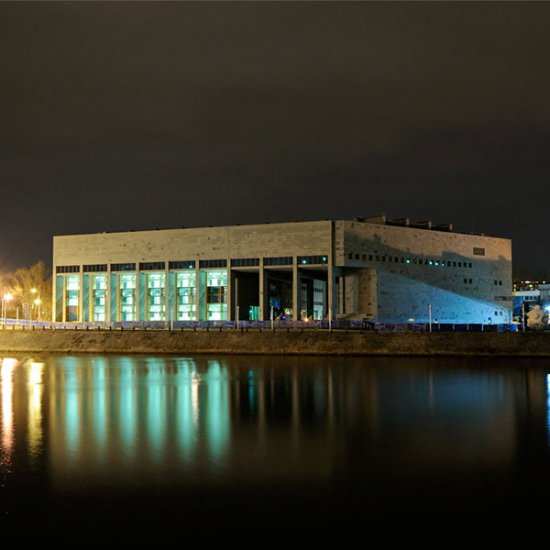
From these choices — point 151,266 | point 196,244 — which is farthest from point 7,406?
point 151,266

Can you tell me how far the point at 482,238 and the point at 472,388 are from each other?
197 ft

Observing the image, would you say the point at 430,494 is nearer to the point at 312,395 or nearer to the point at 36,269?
the point at 312,395

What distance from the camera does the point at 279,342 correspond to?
60.7 metres

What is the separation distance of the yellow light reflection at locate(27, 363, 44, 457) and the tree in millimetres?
65642

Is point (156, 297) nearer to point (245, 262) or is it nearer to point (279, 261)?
point (245, 262)

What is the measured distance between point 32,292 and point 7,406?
8272 centimetres

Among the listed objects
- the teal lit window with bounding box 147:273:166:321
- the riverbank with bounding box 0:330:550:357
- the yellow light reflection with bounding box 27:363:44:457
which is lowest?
the yellow light reflection with bounding box 27:363:44:457

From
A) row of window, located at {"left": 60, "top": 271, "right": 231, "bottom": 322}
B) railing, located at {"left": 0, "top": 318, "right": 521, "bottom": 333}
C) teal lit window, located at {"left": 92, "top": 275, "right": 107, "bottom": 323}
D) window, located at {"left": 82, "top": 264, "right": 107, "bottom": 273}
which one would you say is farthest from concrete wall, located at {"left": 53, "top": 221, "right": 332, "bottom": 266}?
railing, located at {"left": 0, "top": 318, "right": 521, "bottom": 333}

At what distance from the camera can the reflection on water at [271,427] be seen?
17.3 m

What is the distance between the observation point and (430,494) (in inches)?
606

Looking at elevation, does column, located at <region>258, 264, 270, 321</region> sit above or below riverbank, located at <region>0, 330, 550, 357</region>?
above

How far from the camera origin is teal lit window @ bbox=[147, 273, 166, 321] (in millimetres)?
90562

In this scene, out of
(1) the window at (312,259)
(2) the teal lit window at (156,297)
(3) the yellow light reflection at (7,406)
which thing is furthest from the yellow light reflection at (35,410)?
(2) the teal lit window at (156,297)

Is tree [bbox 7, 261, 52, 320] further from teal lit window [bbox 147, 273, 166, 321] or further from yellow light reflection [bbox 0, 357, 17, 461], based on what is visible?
yellow light reflection [bbox 0, 357, 17, 461]
